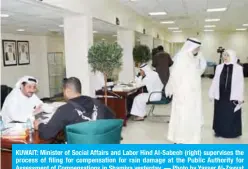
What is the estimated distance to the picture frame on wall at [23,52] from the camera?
31.7 ft

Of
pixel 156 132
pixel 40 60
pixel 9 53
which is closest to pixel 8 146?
pixel 156 132

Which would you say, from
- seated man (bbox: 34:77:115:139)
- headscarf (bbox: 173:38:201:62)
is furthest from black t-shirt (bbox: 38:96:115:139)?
headscarf (bbox: 173:38:201:62)

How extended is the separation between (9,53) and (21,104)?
6.21m

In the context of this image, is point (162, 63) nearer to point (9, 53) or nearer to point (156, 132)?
point (156, 132)

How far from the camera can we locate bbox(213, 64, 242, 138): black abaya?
4703mm

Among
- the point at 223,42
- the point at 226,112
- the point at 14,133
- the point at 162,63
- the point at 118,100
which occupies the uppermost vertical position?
the point at 223,42

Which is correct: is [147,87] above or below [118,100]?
above

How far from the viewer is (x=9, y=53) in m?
9.19

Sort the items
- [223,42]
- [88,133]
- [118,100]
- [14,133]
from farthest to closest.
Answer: [223,42], [118,100], [14,133], [88,133]

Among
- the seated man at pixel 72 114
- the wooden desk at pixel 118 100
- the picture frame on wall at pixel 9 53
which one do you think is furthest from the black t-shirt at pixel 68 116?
the picture frame on wall at pixel 9 53

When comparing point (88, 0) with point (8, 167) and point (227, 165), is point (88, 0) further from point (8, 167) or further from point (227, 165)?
point (227, 165)

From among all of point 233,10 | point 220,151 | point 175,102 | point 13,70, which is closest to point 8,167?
point 220,151

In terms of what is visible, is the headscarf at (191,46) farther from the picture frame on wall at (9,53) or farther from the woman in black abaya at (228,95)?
the picture frame on wall at (9,53)

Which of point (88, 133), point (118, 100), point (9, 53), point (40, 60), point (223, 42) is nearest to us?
point (88, 133)
